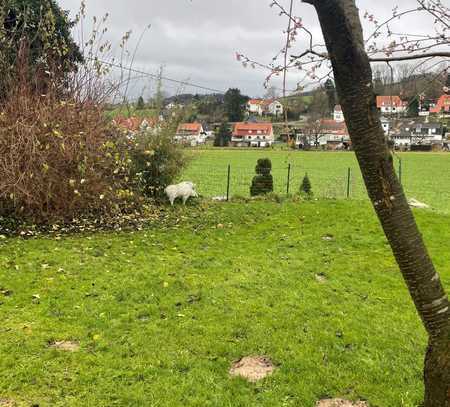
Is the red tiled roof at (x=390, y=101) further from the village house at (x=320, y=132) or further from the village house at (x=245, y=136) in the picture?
the village house at (x=245, y=136)

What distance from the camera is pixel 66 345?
344cm

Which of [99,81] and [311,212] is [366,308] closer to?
[311,212]

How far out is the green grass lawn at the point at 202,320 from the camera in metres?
2.92

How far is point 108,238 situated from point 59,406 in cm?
444

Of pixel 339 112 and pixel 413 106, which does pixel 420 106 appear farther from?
pixel 339 112

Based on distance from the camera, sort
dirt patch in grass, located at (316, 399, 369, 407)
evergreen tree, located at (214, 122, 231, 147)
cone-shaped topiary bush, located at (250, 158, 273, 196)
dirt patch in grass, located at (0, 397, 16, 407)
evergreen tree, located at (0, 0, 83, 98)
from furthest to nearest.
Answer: evergreen tree, located at (214, 122, 231, 147), cone-shaped topiary bush, located at (250, 158, 273, 196), evergreen tree, located at (0, 0, 83, 98), dirt patch in grass, located at (316, 399, 369, 407), dirt patch in grass, located at (0, 397, 16, 407)

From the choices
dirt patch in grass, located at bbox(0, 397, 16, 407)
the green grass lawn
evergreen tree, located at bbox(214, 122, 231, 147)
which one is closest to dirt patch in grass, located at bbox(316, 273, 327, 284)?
the green grass lawn

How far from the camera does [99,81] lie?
8.09 metres

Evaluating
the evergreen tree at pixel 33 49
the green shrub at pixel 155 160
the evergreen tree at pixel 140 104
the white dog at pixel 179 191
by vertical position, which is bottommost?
the white dog at pixel 179 191

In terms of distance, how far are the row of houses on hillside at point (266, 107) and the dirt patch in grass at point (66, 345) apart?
2.29 m

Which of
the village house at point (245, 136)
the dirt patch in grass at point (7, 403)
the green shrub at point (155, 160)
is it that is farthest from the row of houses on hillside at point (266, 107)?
the village house at point (245, 136)

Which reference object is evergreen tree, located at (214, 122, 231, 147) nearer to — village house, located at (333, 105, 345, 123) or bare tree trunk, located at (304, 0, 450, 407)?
village house, located at (333, 105, 345, 123)

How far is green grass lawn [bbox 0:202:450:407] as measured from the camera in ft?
9.57

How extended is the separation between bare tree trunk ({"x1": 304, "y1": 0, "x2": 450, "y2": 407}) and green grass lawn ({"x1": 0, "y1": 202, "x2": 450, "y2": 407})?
A: 3.75ft
